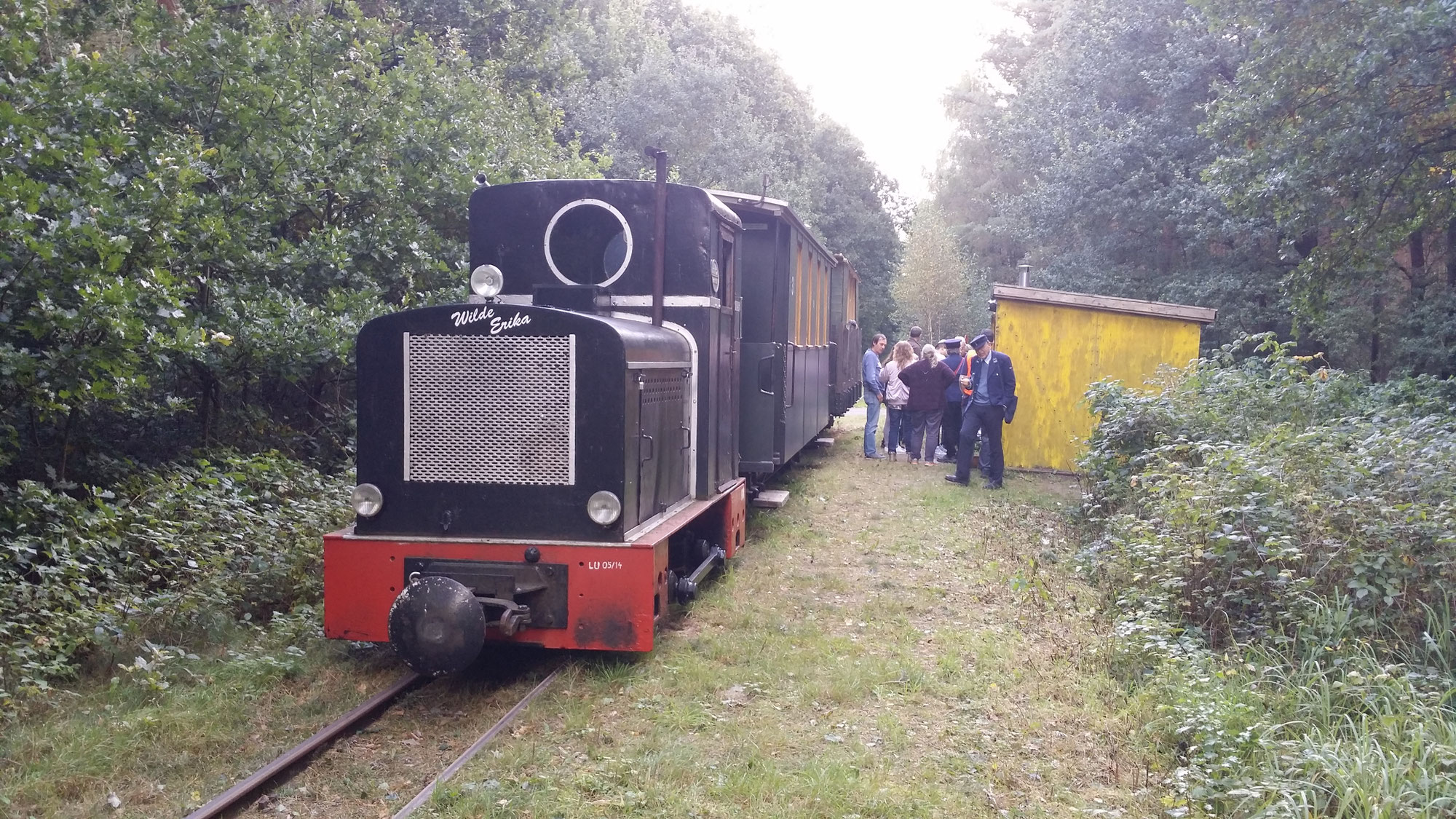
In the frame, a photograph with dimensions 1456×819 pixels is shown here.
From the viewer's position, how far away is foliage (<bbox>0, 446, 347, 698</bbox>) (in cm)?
529

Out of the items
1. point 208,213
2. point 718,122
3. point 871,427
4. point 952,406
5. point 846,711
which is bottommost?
point 846,711

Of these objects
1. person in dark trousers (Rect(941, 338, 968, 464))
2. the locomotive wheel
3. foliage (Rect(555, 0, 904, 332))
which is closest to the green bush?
the locomotive wheel

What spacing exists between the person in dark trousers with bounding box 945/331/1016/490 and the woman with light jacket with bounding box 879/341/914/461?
1.54 metres

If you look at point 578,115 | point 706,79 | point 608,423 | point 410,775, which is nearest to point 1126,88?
point 706,79

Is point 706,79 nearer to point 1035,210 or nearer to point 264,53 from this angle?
point 1035,210

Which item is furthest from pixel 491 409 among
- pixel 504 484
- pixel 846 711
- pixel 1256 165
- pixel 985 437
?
pixel 1256 165

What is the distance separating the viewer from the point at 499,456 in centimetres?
525

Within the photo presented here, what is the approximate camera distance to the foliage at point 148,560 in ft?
17.3

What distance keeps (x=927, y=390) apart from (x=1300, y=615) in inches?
325

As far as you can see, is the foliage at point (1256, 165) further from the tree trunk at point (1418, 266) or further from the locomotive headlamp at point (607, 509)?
the locomotive headlamp at point (607, 509)

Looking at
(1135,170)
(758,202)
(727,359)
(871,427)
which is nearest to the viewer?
(727,359)

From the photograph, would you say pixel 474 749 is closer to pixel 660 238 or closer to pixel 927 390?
pixel 660 238

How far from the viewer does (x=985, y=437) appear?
11992 millimetres

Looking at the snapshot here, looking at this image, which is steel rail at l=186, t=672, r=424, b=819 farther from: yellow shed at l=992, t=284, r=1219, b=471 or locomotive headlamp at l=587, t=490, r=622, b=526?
yellow shed at l=992, t=284, r=1219, b=471
